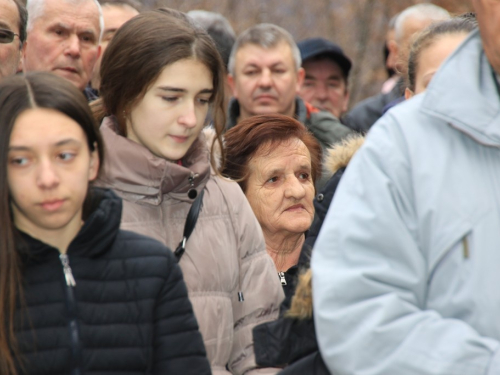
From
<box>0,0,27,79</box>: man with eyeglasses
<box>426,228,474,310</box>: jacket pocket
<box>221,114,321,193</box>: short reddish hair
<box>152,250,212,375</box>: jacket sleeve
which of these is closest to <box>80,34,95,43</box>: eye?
<box>0,0,27,79</box>: man with eyeglasses

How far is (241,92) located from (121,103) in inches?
108

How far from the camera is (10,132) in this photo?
2.70 m

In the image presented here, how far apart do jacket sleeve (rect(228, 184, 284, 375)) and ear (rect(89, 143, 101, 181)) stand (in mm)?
739

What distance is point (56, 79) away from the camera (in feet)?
9.53

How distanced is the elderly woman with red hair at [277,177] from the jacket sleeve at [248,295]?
23.7 inches

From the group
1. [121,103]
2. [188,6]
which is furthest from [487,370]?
[188,6]

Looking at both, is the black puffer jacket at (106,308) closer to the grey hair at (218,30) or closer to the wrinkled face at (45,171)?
the wrinkled face at (45,171)

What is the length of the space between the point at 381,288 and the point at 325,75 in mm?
5455

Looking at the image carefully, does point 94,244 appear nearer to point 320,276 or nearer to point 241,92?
point 320,276

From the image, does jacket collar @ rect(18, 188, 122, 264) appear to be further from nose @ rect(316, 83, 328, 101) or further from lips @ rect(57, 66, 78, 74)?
nose @ rect(316, 83, 328, 101)

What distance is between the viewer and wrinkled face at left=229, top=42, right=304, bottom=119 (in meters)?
6.16

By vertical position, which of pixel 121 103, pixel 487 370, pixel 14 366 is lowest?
pixel 14 366

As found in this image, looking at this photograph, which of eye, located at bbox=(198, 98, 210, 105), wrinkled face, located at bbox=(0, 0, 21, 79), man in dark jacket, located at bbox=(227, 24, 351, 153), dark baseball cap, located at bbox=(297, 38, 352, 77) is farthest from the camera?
dark baseball cap, located at bbox=(297, 38, 352, 77)

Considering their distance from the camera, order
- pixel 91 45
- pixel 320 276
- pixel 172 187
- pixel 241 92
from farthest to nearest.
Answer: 1. pixel 241 92
2. pixel 91 45
3. pixel 172 187
4. pixel 320 276
